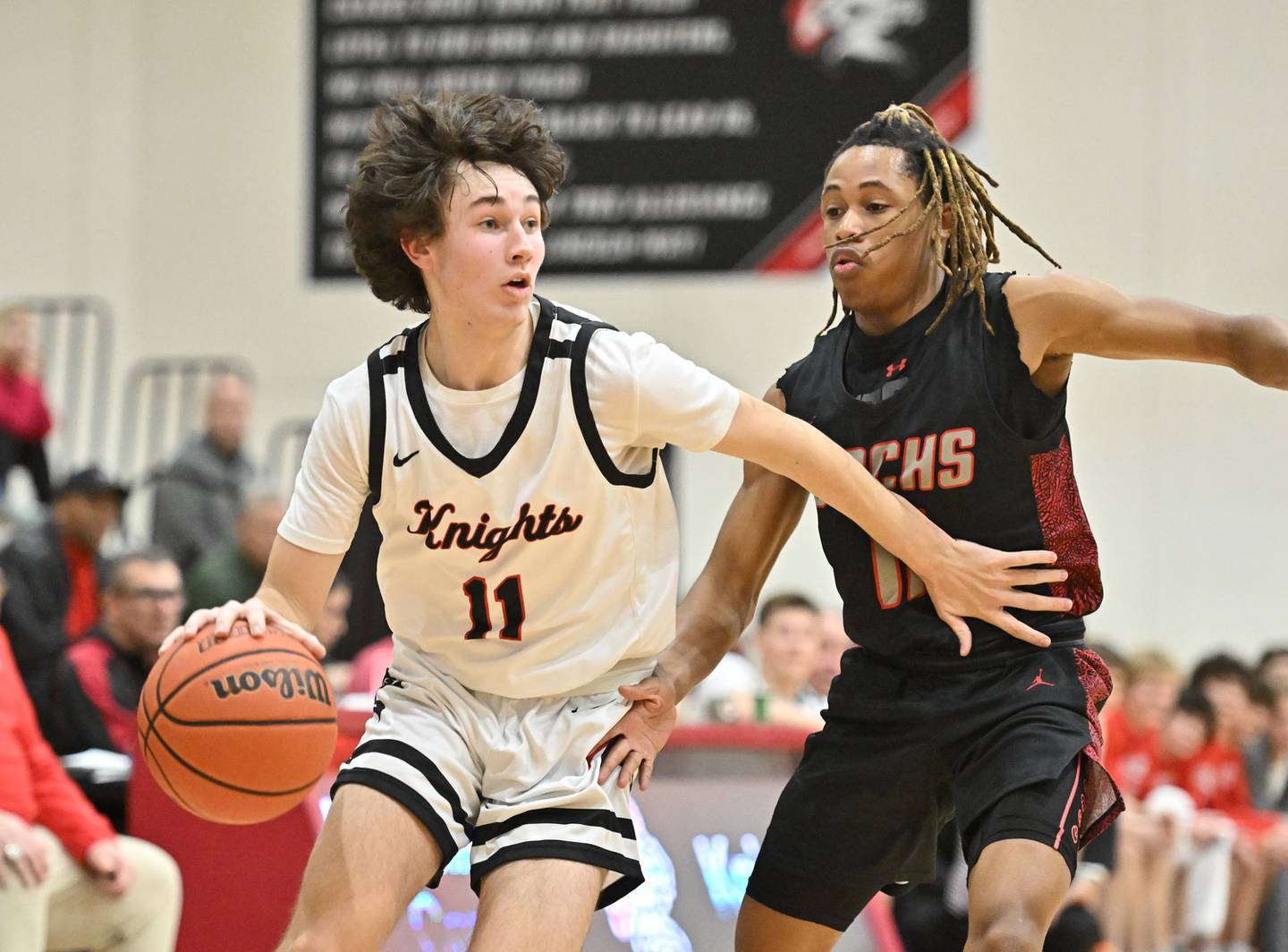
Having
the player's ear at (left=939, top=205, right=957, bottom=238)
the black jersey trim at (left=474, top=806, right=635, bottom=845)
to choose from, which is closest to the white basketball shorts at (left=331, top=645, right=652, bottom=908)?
the black jersey trim at (left=474, top=806, right=635, bottom=845)

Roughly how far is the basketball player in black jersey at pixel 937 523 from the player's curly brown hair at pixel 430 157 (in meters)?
0.76

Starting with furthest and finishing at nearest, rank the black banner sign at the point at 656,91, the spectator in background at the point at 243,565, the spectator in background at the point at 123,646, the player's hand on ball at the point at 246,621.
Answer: the black banner sign at the point at 656,91 → the spectator in background at the point at 243,565 → the spectator in background at the point at 123,646 → the player's hand on ball at the point at 246,621

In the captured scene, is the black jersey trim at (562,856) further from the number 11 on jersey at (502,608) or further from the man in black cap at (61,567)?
the man in black cap at (61,567)

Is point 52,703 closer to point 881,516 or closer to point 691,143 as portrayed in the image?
point 881,516

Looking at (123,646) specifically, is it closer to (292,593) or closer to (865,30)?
(292,593)

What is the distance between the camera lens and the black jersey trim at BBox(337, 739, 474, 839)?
3393 millimetres

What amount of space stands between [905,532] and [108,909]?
3.04m

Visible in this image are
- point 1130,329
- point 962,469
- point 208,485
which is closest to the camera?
point 1130,329

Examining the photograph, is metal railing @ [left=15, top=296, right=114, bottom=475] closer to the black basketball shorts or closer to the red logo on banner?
the red logo on banner

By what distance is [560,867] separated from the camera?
333 cm

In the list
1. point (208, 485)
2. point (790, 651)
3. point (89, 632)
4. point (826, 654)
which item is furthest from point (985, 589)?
point (208, 485)

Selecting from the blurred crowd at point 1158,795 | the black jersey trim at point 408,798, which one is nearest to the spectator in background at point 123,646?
the blurred crowd at point 1158,795

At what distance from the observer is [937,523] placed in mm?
3740

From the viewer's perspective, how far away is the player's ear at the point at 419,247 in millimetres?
3533
